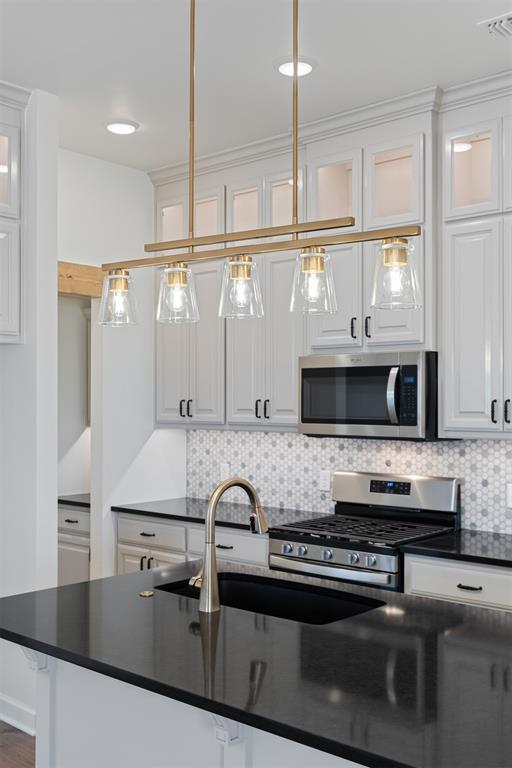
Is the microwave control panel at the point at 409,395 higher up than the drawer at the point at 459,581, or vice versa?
the microwave control panel at the point at 409,395

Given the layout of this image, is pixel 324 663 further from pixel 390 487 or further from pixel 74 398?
pixel 74 398

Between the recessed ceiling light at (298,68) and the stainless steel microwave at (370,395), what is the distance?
1.34 meters

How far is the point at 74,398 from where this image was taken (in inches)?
227

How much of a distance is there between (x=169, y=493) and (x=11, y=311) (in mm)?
1896

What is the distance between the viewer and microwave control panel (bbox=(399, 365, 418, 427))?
3701 millimetres

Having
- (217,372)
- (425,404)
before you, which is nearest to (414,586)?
(425,404)

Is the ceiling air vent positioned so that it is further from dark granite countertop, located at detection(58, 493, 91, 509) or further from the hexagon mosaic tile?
dark granite countertop, located at detection(58, 493, 91, 509)

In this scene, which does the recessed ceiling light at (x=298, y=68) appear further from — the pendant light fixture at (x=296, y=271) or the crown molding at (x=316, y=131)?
the pendant light fixture at (x=296, y=271)

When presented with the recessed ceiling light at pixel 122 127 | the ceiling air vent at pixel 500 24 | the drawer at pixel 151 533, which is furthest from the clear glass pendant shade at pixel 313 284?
the drawer at pixel 151 533

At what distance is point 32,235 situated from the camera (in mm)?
3693

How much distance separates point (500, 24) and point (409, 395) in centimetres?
160

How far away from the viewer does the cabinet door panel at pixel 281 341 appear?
14.1 ft

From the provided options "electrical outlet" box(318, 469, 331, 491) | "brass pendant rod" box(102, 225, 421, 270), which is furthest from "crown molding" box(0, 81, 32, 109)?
"electrical outlet" box(318, 469, 331, 491)

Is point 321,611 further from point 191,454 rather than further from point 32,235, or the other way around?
point 191,454
